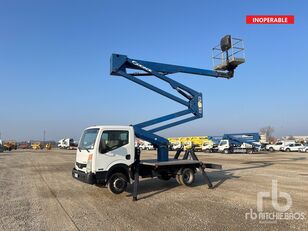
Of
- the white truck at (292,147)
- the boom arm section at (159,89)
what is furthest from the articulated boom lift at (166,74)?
the white truck at (292,147)

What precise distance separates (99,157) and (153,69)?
217 inches

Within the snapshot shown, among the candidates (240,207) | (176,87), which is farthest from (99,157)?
(176,87)

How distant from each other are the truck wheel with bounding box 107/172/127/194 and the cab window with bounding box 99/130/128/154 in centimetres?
95

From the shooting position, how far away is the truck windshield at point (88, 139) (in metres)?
10.7

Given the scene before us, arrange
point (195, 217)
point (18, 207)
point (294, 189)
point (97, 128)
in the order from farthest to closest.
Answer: point (294, 189) < point (97, 128) < point (18, 207) < point (195, 217)

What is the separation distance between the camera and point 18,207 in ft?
29.8

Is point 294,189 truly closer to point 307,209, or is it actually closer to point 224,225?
point 307,209

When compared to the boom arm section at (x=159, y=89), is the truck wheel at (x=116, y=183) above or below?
below

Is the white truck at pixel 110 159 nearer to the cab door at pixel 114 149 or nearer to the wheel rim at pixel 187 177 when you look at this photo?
the cab door at pixel 114 149

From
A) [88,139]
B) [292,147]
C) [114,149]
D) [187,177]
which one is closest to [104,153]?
[114,149]

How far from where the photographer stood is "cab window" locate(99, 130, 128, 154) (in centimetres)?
1059

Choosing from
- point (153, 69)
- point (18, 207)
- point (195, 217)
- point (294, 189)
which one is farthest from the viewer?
point (153, 69)

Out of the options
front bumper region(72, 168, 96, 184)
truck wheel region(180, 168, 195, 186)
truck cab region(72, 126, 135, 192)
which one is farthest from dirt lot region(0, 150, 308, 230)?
truck cab region(72, 126, 135, 192)

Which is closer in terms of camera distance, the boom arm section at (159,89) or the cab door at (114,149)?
the cab door at (114,149)
